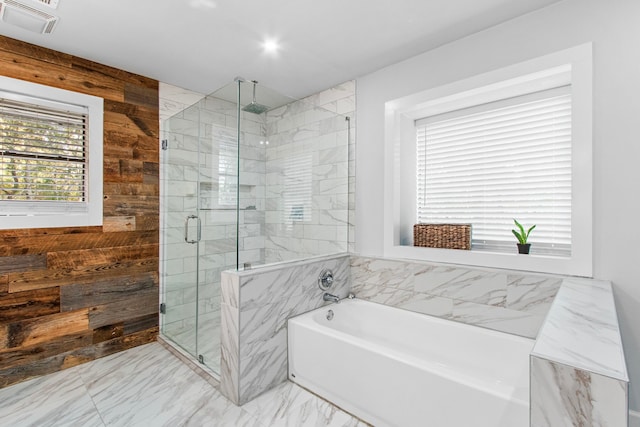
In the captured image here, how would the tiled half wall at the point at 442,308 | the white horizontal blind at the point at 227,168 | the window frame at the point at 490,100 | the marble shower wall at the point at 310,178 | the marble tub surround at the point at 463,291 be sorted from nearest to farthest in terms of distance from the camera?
the tiled half wall at the point at 442,308 → the window frame at the point at 490,100 → the marble tub surround at the point at 463,291 → the white horizontal blind at the point at 227,168 → the marble shower wall at the point at 310,178

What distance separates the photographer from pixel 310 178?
2.65 meters

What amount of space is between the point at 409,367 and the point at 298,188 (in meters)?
1.52

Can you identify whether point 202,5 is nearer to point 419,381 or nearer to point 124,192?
point 124,192

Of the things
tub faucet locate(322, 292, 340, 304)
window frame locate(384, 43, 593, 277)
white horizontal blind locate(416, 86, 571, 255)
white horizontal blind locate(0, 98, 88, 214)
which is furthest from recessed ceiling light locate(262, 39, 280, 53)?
tub faucet locate(322, 292, 340, 304)

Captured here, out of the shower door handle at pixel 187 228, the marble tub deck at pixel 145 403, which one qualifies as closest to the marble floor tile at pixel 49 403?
the marble tub deck at pixel 145 403

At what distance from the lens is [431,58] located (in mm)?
2352

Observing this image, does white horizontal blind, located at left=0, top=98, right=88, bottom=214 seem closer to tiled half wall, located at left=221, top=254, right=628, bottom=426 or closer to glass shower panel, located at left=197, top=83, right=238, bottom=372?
glass shower panel, located at left=197, top=83, right=238, bottom=372

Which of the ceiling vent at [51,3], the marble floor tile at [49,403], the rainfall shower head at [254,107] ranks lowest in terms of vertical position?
the marble floor tile at [49,403]

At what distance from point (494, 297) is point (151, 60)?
3.05 m

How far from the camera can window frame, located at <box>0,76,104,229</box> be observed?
6.98 ft

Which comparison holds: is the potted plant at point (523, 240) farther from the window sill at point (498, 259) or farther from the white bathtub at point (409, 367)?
the white bathtub at point (409, 367)

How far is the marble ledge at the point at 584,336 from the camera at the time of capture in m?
0.79

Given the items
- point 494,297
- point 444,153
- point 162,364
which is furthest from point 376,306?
point 162,364

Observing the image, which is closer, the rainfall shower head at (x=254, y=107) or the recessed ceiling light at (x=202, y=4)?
the recessed ceiling light at (x=202, y=4)
